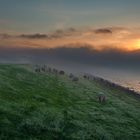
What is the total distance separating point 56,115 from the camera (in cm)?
7438

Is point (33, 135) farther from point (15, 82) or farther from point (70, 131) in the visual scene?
point (15, 82)

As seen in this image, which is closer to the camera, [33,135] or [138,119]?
[33,135]

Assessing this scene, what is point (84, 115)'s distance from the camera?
84312mm

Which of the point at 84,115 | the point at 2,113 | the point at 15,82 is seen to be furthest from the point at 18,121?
the point at 15,82

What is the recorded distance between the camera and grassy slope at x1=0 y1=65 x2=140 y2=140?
62062mm

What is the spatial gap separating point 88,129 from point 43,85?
156 feet

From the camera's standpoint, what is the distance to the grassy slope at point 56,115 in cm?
6206

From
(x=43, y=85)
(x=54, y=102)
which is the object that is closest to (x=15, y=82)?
(x=43, y=85)

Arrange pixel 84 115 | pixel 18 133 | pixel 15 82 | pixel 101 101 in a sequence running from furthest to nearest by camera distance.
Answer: pixel 101 101 < pixel 15 82 < pixel 84 115 < pixel 18 133

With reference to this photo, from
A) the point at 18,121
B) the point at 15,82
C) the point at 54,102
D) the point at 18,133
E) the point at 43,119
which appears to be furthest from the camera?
the point at 15,82

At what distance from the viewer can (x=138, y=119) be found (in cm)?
9750

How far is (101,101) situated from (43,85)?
66.7 feet

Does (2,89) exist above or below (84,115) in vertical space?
above

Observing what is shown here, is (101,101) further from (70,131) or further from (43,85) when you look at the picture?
(70,131)
